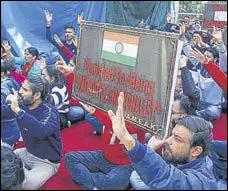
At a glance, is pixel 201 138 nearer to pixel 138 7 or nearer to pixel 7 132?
pixel 7 132

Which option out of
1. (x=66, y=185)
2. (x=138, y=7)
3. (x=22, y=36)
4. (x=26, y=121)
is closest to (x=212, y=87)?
(x=66, y=185)

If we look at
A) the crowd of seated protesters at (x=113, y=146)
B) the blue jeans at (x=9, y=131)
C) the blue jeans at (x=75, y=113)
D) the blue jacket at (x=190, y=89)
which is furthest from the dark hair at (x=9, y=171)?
the blue jeans at (x=75, y=113)

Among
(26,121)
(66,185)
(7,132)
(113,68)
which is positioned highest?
(113,68)

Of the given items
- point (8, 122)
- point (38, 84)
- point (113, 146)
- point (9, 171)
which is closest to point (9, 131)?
point (8, 122)

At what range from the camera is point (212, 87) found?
9.75ft

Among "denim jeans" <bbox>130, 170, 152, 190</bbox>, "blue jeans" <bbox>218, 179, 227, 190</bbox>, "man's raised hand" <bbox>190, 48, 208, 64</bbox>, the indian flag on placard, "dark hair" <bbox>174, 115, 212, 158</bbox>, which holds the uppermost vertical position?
the indian flag on placard

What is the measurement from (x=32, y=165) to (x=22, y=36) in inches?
117

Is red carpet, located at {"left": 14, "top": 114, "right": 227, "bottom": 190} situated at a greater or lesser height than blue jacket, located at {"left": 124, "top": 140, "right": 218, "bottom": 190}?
lesser

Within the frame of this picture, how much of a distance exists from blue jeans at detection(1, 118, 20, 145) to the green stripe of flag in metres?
0.98

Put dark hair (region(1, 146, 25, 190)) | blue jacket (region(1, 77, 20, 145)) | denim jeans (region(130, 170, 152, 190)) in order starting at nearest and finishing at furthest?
1. dark hair (region(1, 146, 25, 190))
2. denim jeans (region(130, 170, 152, 190))
3. blue jacket (region(1, 77, 20, 145))

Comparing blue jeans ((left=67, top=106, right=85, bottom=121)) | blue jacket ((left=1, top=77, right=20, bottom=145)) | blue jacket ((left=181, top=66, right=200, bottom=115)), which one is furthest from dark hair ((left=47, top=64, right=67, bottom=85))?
blue jacket ((left=181, top=66, right=200, bottom=115))

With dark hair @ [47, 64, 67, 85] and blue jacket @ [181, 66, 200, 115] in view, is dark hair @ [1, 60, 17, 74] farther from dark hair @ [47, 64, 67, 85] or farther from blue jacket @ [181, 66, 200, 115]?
blue jacket @ [181, 66, 200, 115]

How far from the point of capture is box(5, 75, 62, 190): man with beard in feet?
6.14

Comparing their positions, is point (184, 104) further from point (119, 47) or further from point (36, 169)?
point (36, 169)
